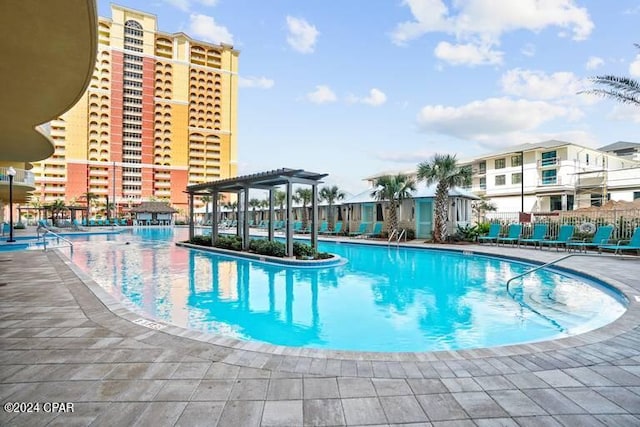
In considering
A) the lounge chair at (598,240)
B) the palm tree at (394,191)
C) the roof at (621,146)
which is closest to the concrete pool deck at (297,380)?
the lounge chair at (598,240)

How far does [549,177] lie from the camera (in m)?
28.9

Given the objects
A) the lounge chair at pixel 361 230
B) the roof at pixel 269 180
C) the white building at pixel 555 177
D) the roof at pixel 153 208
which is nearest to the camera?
the roof at pixel 269 180

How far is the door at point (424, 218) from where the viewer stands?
19797mm

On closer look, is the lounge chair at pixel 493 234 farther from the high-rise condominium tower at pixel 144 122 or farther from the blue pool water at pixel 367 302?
the high-rise condominium tower at pixel 144 122

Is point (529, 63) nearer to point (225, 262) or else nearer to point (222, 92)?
point (225, 262)

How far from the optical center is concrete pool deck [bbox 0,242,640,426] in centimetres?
232

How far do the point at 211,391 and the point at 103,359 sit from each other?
4.37 ft

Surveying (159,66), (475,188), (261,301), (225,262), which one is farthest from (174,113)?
(261,301)

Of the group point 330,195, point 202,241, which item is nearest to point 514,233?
point 330,195

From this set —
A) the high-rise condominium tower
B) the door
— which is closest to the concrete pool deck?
the door

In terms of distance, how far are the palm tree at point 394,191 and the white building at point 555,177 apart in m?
11.1

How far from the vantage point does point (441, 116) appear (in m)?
25.3

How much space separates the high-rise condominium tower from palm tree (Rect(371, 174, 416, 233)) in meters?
56.7

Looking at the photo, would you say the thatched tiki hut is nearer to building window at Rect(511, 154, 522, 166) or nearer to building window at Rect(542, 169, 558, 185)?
building window at Rect(511, 154, 522, 166)
